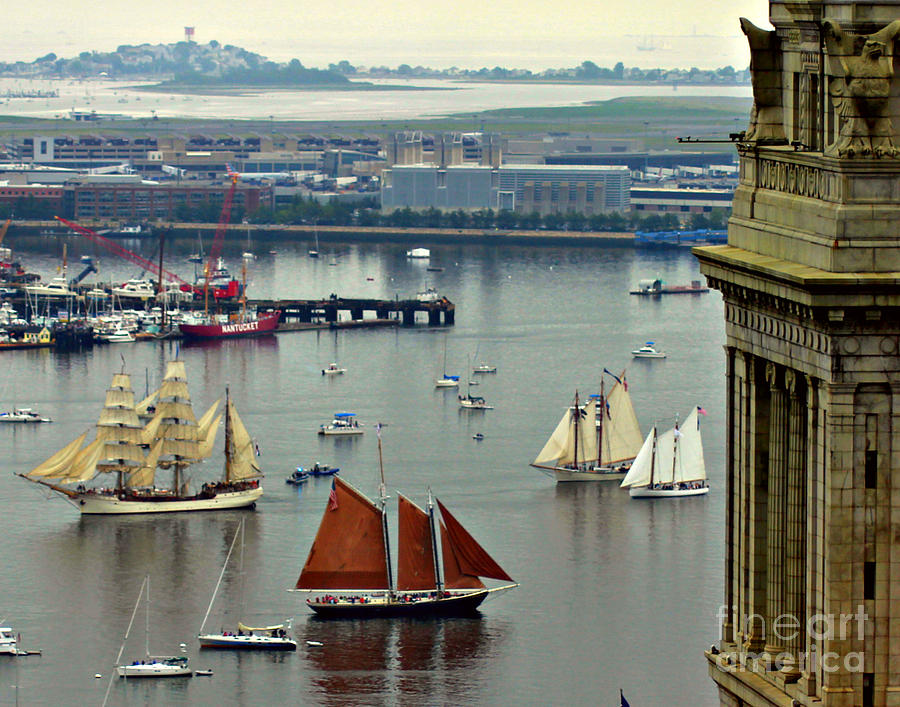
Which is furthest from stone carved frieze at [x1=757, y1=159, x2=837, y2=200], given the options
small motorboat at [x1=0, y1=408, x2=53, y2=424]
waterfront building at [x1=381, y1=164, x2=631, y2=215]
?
waterfront building at [x1=381, y1=164, x2=631, y2=215]

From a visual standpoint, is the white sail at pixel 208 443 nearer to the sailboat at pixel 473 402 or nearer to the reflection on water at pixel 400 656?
the sailboat at pixel 473 402

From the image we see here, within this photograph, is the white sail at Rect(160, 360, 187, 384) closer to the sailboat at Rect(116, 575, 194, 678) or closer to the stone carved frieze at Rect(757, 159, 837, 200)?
the sailboat at Rect(116, 575, 194, 678)

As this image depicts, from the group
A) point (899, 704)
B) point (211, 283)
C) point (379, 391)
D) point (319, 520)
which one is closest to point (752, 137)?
point (899, 704)

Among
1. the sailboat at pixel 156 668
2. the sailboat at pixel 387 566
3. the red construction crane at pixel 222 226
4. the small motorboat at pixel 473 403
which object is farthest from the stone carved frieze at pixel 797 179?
the red construction crane at pixel 222 226

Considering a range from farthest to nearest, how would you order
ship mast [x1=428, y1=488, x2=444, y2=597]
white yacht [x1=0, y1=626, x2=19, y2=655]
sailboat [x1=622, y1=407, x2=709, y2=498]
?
1. sailboat [x1=622, y1=407, x2=709, y2=498]
2. ship mast [x1=428, y1=488, x2=444, y2=597]
3. white yacht [x1=0, y1=626, x2=19, y2=655]

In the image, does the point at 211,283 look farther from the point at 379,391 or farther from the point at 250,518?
the point at 250,518
